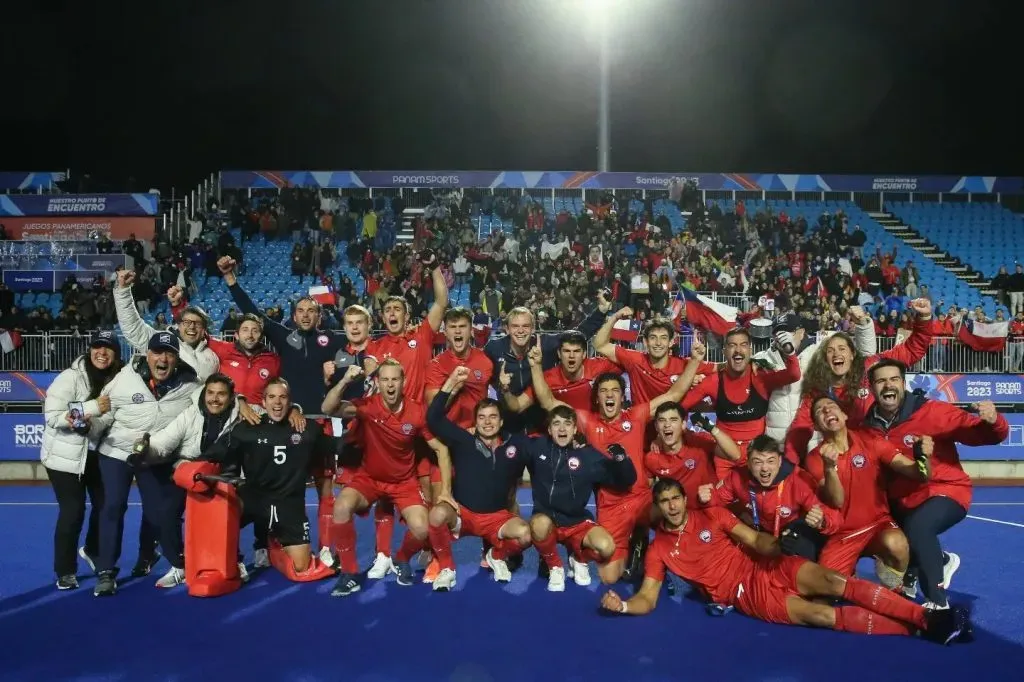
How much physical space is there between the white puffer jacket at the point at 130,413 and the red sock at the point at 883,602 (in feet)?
17.0

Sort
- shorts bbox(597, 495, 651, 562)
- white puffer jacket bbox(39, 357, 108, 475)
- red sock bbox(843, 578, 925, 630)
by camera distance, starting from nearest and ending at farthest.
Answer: red sock bbox(843, 578, 925, 630) → white puffer jacket bbox(39, 357, 108, 475) → shorts bbox(597, 495, 651, 562)

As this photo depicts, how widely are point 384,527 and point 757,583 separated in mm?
3000

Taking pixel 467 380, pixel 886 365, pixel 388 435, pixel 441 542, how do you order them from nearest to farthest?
1. pixel 886 365
2. pixel 441 542
3. pixel 388 435
4. pixel 467 380

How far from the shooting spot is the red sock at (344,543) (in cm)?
585

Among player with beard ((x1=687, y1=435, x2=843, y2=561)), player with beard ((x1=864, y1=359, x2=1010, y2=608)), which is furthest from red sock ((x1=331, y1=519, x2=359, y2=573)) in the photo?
player with beard ((x1=864, y1=359, x2=1010, y2=608))

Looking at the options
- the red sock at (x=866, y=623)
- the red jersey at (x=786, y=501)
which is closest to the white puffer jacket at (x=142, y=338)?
the red jersey at (x=786, y=501)

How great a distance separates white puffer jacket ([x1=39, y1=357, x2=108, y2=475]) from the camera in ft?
19.0

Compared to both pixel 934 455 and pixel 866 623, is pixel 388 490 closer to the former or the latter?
pixel 866 623

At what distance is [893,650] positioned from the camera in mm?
4578

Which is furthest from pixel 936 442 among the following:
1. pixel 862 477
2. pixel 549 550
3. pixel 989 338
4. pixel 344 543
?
pixel 989 338

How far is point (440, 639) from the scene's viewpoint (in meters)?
4.77

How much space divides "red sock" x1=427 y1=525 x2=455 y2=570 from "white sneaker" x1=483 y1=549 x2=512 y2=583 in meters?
0.38

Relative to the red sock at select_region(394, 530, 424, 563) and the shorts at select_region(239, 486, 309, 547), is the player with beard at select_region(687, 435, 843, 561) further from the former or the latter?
the shorts at select_region(239, 486, 309, 547)

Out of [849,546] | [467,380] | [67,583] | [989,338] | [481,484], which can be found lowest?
[67,583]
